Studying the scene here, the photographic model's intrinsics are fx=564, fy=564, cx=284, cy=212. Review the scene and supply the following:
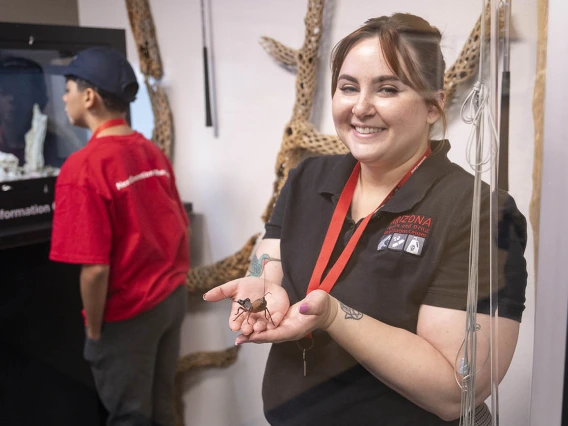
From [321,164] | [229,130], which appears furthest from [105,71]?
[321,164]

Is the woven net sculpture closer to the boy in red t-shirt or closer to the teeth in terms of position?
the boy in red t-shirt

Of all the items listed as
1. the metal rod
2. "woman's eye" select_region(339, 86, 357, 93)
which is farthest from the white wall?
"woman's eye" select_region(339, 86, 357, 93)

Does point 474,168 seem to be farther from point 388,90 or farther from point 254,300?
point 254,300

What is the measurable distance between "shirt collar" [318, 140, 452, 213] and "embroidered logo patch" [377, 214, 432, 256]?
1cm

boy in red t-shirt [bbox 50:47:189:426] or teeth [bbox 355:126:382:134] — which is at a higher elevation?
teeth [bbox 355:126:382:134]

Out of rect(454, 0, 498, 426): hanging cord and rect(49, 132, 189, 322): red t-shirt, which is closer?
rect(454, 0, 498, 426): hanging cord

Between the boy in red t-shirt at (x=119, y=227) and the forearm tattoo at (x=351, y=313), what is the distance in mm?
364

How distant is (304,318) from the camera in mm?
594

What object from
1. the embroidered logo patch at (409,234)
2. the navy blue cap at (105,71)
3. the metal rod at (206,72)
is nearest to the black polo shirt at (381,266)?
the embroidered logo patch at (409,234)

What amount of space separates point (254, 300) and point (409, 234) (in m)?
0.18

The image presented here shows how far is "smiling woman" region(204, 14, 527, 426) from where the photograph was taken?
58cm

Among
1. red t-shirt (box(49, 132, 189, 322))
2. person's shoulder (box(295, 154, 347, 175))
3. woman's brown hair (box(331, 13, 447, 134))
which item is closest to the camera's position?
woman's brown hair (box(331, 13, 447, 134))

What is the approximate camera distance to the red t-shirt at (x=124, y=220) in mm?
846

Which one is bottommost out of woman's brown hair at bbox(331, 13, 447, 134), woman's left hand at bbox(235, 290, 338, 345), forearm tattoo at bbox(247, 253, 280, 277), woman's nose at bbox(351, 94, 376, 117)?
woman's left hand at bbox(235, 290, 338, 345)
